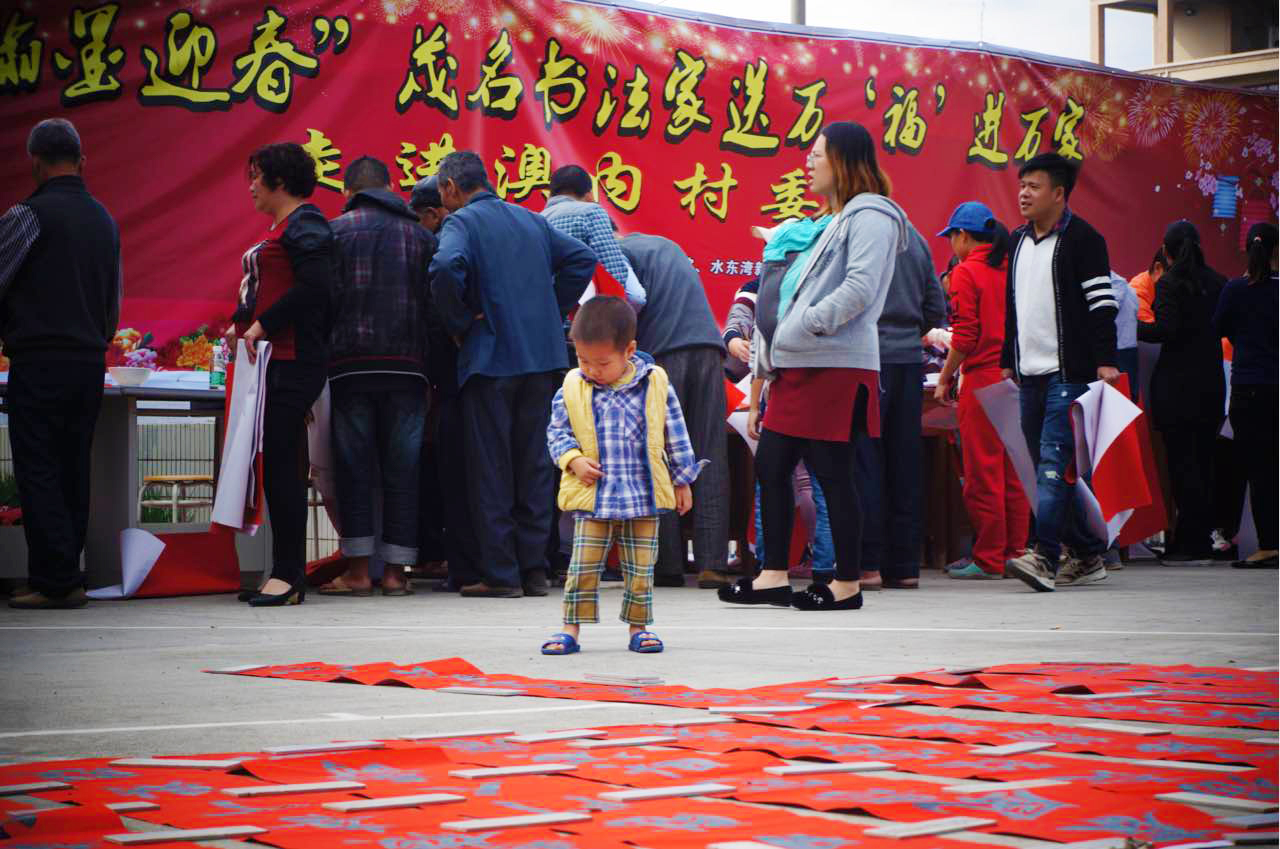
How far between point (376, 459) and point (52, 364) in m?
1.41

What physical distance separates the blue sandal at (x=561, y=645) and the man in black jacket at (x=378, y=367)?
8.57 ft

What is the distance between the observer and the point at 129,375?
7691mm

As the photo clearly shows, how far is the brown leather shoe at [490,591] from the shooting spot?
752 centimetres

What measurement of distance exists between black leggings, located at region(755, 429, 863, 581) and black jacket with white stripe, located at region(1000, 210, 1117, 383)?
4.79 feet

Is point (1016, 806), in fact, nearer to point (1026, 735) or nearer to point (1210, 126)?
point (1026, 735)

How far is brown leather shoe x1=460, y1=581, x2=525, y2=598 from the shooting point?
24.7 feet

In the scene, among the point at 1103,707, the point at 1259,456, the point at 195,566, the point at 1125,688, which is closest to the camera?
the point at 1103,707

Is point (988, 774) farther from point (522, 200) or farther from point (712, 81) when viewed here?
point (712, 81)

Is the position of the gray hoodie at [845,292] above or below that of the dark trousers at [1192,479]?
above

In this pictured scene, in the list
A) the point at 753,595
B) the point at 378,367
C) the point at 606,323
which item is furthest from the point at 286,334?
the point at 606,323

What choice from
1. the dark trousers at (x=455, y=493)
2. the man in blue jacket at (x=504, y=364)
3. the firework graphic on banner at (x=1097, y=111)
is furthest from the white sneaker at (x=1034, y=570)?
the firework graphic on banner at (x=1097, y=111)

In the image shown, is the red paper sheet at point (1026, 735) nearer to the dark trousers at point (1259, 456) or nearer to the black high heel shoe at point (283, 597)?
the black high heel shoe at point (283, 597)

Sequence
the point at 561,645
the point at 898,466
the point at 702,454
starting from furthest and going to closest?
the point at 702,454 → the point at 898,466 → the point at 561,645

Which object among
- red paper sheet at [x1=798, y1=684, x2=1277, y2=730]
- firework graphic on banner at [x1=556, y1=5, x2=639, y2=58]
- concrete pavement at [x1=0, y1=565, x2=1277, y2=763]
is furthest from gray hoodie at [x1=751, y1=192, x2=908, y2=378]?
firework graphic on banner at [x1=556, y1=5, x2=639, y2=58]
